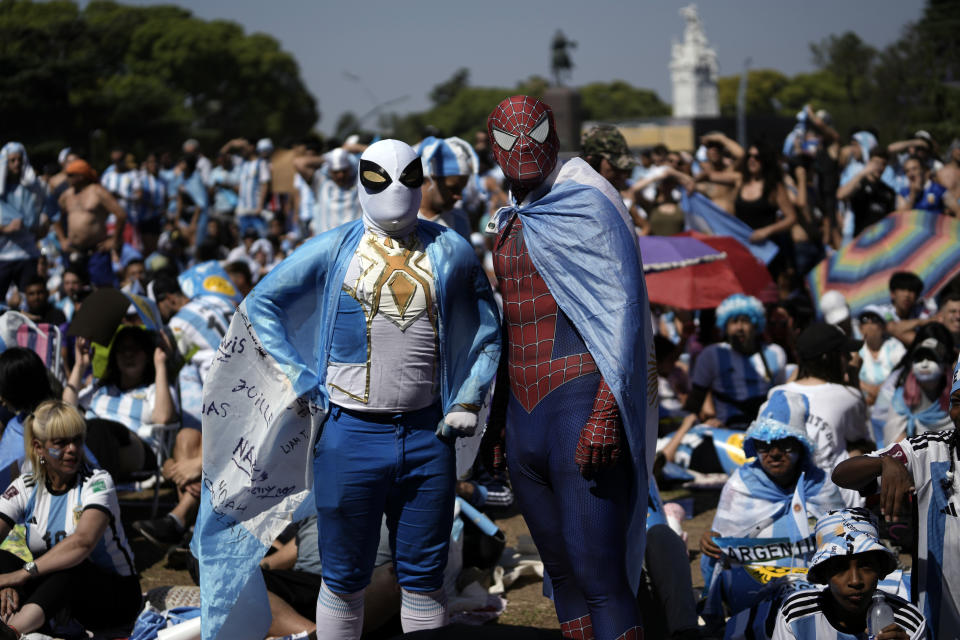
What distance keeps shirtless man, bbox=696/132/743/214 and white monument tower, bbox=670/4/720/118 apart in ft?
431

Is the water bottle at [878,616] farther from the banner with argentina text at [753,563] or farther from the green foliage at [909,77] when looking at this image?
the green foliage at [909,77]

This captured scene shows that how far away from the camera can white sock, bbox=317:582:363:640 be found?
4.03 metres

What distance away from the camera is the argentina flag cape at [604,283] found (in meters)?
3.49

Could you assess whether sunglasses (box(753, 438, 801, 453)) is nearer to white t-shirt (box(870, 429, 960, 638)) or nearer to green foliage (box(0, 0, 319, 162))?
white t-shirt (box(870, 429, 960, 638))

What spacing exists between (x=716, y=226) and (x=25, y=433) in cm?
679

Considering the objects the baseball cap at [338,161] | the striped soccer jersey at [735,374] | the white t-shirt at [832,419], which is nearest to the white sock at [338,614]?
the white t-shirt at [832,419]

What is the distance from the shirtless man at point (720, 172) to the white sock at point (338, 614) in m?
7.78

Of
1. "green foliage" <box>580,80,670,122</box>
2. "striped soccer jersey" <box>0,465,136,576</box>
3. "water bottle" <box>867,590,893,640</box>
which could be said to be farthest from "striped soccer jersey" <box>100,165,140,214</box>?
"green foliage" <box>580,80,670,122</box>

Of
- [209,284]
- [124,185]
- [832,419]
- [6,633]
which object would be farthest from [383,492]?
[124,185]

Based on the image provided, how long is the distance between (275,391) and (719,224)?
694cm

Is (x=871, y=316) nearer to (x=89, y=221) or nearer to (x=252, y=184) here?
(x=89, y=221)

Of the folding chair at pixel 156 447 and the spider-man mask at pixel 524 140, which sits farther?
the folding chair at pixel 156 447

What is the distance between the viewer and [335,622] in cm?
404

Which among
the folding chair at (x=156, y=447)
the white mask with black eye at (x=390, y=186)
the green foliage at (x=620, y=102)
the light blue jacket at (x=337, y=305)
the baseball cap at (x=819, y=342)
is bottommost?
the green foliage at (x=620, y=102)
